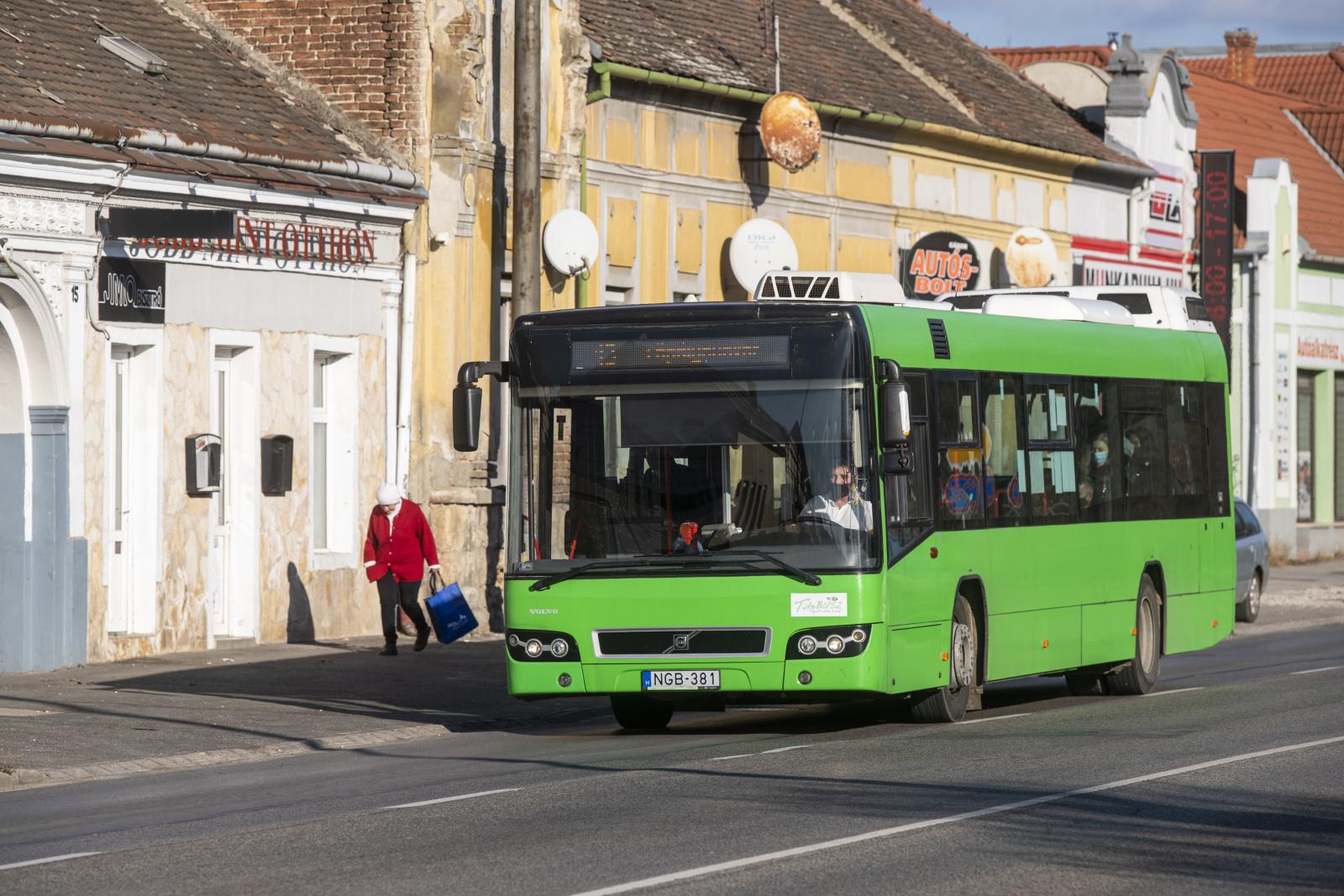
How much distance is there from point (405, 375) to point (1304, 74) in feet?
134

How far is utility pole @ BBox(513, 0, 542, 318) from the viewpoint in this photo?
25.9 meters

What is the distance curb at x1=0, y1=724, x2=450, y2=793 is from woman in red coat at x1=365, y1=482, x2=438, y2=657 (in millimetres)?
5615

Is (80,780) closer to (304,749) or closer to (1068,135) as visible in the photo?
(304,749)

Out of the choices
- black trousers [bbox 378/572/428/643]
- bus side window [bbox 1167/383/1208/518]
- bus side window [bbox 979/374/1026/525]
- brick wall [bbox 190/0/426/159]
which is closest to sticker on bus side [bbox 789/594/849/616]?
bus side window [bbox 979/374/1026/525]

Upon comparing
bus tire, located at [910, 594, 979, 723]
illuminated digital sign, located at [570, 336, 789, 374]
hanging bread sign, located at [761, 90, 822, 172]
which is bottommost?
bus tire, located at [910, 594, 979, 723]

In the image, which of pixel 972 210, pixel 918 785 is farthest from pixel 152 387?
pixel 972 210

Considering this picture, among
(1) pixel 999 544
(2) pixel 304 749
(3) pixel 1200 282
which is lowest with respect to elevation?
(2) pixel 304 749

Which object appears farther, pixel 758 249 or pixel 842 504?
pixel 758 249

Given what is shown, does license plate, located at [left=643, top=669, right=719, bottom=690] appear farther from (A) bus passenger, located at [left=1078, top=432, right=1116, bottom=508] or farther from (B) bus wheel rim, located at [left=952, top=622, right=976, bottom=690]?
(A) bus passenger, located at [left=1078, top=432, right=1116, bottom=508]

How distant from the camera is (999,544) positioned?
57.6ft

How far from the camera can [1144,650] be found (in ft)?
66.2

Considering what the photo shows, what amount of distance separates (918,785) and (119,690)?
8.64 metres

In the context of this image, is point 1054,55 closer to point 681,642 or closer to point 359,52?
point 359,52

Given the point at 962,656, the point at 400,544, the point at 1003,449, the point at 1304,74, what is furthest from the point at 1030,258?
the point at 1304,74
